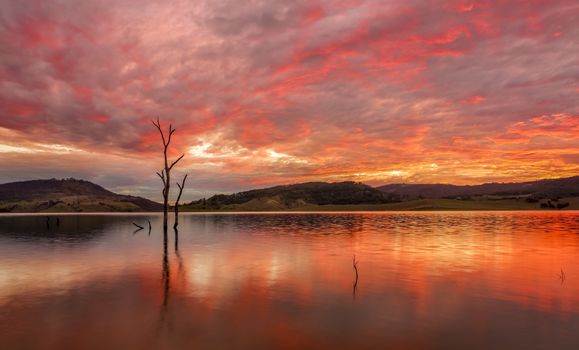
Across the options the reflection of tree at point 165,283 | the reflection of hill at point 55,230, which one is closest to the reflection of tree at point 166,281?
the reflection of tree at point 165,283

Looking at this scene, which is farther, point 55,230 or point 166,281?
point 55,230

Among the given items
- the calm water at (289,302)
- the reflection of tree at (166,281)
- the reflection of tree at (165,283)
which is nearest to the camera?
the calm water at (289,302)

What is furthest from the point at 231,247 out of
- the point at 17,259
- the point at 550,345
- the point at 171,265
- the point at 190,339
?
the point at 550,345

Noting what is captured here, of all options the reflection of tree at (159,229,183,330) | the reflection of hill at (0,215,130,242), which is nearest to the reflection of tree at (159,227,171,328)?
the reflection of tree at (159,229,183,330)

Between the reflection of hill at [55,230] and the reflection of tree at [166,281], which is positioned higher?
the reflection of hill at [55,230]

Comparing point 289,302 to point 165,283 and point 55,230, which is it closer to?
point 165,283

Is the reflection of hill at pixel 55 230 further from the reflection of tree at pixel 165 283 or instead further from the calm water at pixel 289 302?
the reflection of tree at pixel 165 283

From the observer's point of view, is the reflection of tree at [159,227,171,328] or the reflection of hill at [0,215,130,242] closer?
the reflection of tree at [159,227,171,328]

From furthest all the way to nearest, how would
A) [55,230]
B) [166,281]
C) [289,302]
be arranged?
[55,230] → [166,281] → [289,302]

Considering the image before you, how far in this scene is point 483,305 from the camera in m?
17.4

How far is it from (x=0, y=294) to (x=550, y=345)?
2305 centimetres

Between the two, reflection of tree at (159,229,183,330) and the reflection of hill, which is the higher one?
the reflection of hill

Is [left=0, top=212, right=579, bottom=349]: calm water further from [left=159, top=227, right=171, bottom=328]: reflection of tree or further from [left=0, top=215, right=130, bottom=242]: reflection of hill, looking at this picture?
[left=0, top=215, right=130, bottom=242]: reflection of hill

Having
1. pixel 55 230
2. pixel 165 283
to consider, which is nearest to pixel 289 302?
pixel 165 283
